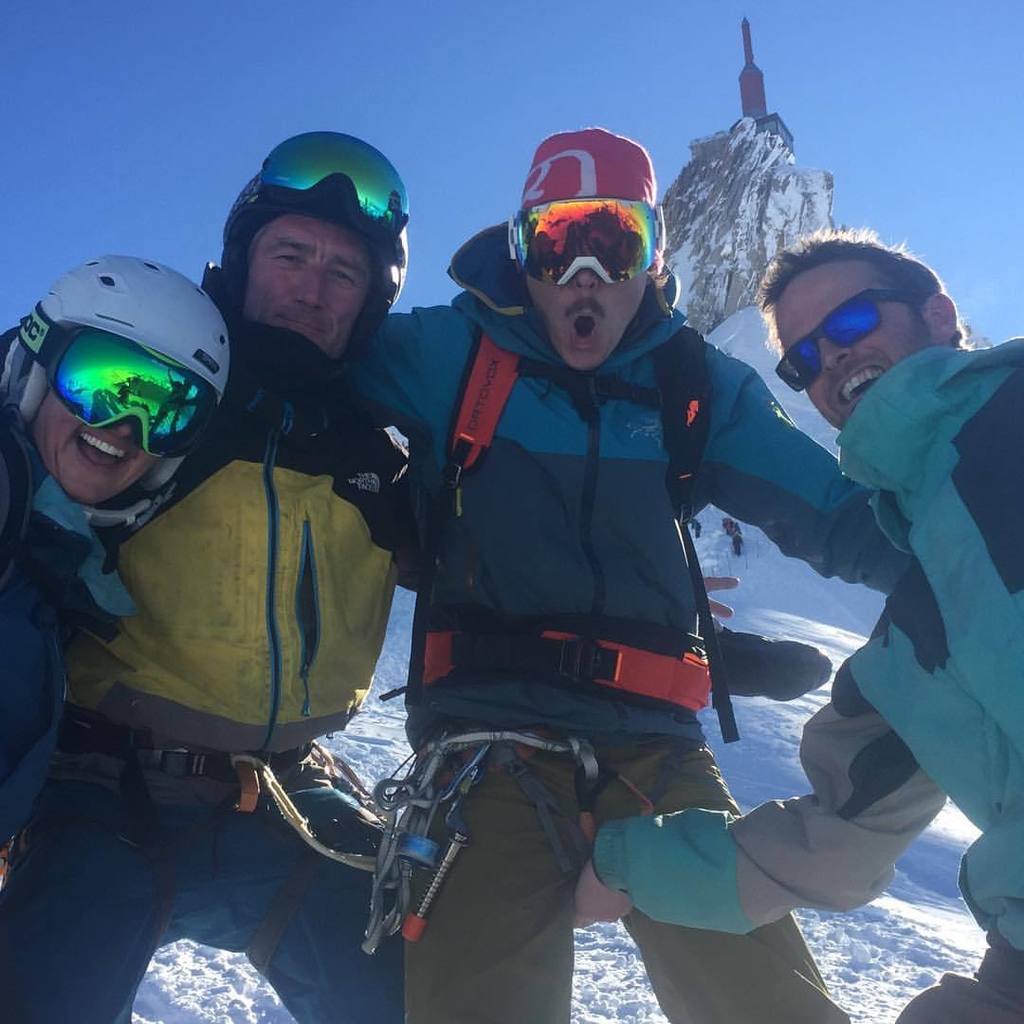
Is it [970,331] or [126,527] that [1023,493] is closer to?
[970,331]

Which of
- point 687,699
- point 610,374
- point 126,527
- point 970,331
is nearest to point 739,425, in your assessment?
point 610,374

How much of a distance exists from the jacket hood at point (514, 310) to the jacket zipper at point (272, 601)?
95 centimetres

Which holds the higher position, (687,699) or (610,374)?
(610,374)

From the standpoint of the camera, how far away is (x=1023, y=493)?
1.54 metres

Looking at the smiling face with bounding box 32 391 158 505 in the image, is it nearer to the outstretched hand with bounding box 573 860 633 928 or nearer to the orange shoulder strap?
the orange shoulder strap

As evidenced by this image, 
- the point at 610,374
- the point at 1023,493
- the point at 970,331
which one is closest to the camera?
the point at 1023,493

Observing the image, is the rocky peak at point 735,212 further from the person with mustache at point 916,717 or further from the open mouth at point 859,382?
the person with mustache at point 916,717

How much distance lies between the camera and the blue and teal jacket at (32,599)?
6.97 feet

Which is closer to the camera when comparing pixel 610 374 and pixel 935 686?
pixel 935 686

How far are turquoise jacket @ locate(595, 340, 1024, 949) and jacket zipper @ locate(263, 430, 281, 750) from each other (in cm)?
110

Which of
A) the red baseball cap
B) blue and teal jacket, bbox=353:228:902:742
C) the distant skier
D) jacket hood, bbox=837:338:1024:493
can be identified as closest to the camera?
jacket hood, bbox=837:338:1024:493

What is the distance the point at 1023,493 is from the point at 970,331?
4.80 ft

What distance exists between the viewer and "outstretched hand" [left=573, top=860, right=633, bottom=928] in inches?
92.4

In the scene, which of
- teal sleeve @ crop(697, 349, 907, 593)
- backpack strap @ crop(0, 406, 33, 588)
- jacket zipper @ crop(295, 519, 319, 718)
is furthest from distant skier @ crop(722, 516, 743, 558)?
backpack strap @ crop(0, 406, 33, 588)
